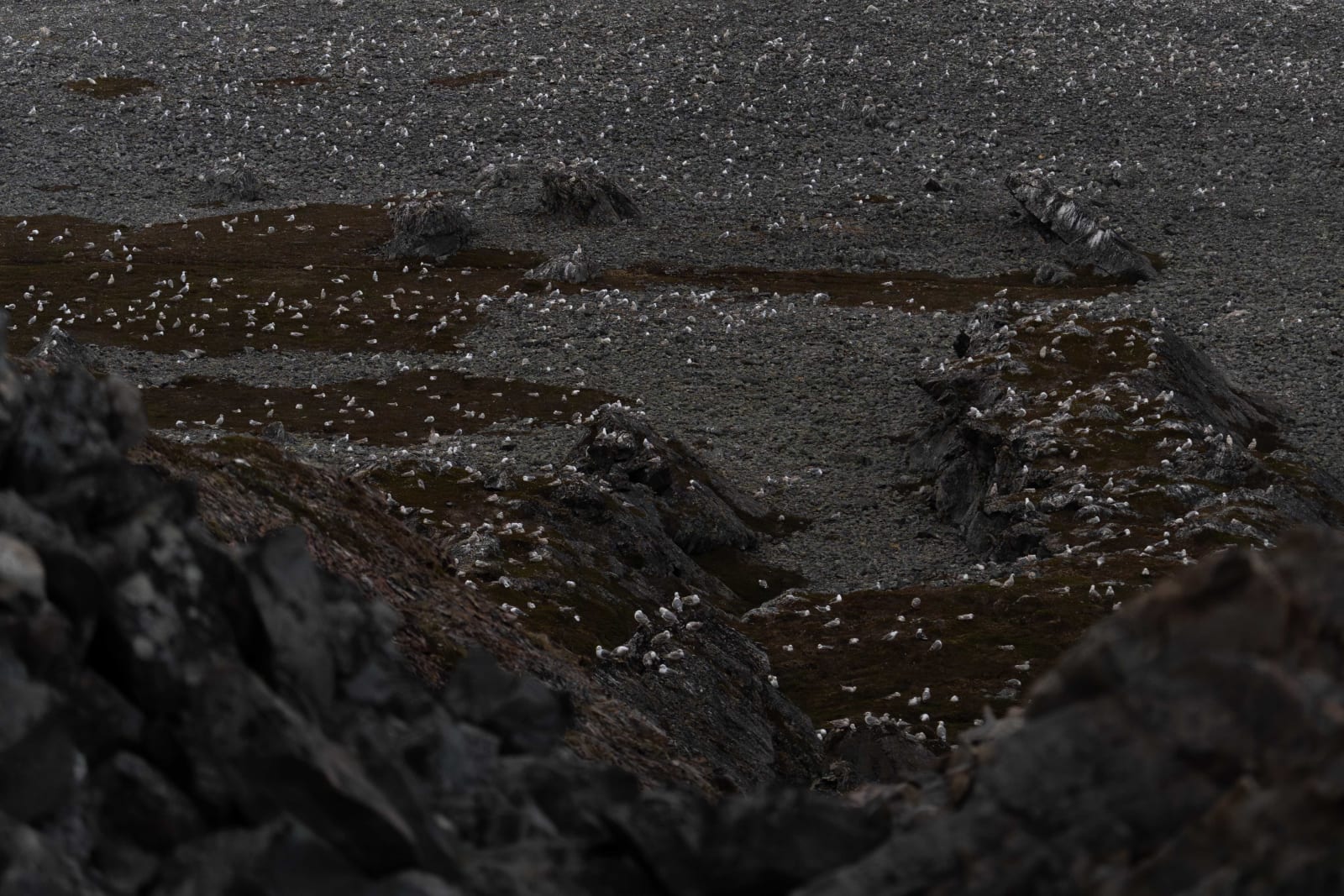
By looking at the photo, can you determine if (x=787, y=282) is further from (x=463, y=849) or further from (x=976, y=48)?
(x=463, y=849)

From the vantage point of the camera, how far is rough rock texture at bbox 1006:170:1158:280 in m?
96.8

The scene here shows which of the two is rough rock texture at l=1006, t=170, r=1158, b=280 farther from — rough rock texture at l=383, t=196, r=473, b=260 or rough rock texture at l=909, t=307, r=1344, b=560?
rough rock texture at l=383, t=196, r=473, b=260

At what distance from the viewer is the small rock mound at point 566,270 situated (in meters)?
91.2

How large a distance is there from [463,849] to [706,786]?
1258 cm

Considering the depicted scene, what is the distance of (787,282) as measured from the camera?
95500 mm

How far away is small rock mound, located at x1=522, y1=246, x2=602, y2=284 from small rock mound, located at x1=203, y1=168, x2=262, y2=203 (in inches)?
1053

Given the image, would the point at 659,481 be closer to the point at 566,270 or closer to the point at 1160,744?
the point at 566,270

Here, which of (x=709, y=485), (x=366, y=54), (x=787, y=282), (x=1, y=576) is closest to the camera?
(x=1, y=576)

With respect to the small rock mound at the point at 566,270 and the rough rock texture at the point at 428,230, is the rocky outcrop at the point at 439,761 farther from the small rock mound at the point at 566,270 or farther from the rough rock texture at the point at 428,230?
the rough rock texture at the point at 428,230

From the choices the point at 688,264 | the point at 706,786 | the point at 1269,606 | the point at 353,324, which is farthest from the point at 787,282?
the point at 1269,606

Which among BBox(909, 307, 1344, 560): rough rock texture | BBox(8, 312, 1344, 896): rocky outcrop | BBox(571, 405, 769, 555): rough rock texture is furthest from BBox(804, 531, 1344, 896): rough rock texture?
BBox(909, 307, 1344, 560): rough rock texture

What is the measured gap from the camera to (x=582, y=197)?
103 metres

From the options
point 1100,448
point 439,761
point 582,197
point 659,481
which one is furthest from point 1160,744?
point 582,197

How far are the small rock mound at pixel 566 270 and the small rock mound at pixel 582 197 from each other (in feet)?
33.7
